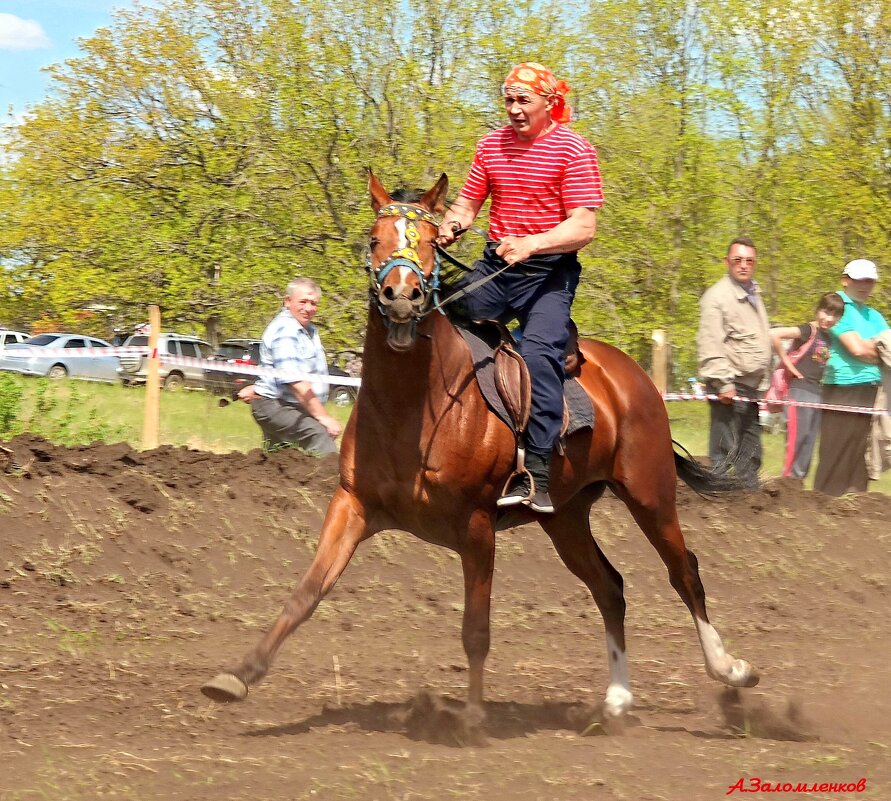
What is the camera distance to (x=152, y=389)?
36.8ft

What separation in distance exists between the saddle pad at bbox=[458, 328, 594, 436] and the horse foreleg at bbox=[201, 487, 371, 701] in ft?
2.66

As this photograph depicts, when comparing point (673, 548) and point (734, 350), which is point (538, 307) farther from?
point (734, 350)

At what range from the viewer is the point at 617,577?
682 cm

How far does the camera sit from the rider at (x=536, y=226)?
5824 millimetres

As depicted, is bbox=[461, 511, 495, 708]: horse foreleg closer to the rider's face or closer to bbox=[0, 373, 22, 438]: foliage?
the rider's face

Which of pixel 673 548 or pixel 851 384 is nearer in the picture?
pixel 673 548

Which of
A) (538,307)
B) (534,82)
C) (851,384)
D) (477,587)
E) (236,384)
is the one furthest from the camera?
(236,384)

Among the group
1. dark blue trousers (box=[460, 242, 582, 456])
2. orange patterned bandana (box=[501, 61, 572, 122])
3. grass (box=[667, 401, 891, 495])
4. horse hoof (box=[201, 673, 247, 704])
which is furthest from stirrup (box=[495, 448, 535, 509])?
grass (box=[667, 401, 891, 495])

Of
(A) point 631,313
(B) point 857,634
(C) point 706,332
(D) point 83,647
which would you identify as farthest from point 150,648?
(A) point 631,313

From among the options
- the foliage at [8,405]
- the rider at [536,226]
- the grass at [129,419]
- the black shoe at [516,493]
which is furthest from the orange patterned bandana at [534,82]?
the foliage at [8,405]

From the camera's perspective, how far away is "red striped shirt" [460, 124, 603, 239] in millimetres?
5906

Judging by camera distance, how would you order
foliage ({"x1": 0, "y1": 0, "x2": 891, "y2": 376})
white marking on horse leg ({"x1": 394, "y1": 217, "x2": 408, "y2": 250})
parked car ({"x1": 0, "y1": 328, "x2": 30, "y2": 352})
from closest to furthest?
white marking on horse leg ({"x1": 394, "y1": 217, "x2": 408, "y2": 250}) → foliage ({"x1": 0, "y1": 0, "x2": 891, "y2": 376}) → parked car ({"x1": 0, "y1": 328, "x2": 30, "y2": 352})

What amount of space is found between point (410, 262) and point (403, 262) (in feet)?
0.11

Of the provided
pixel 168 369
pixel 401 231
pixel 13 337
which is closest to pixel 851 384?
pixel 401 231
